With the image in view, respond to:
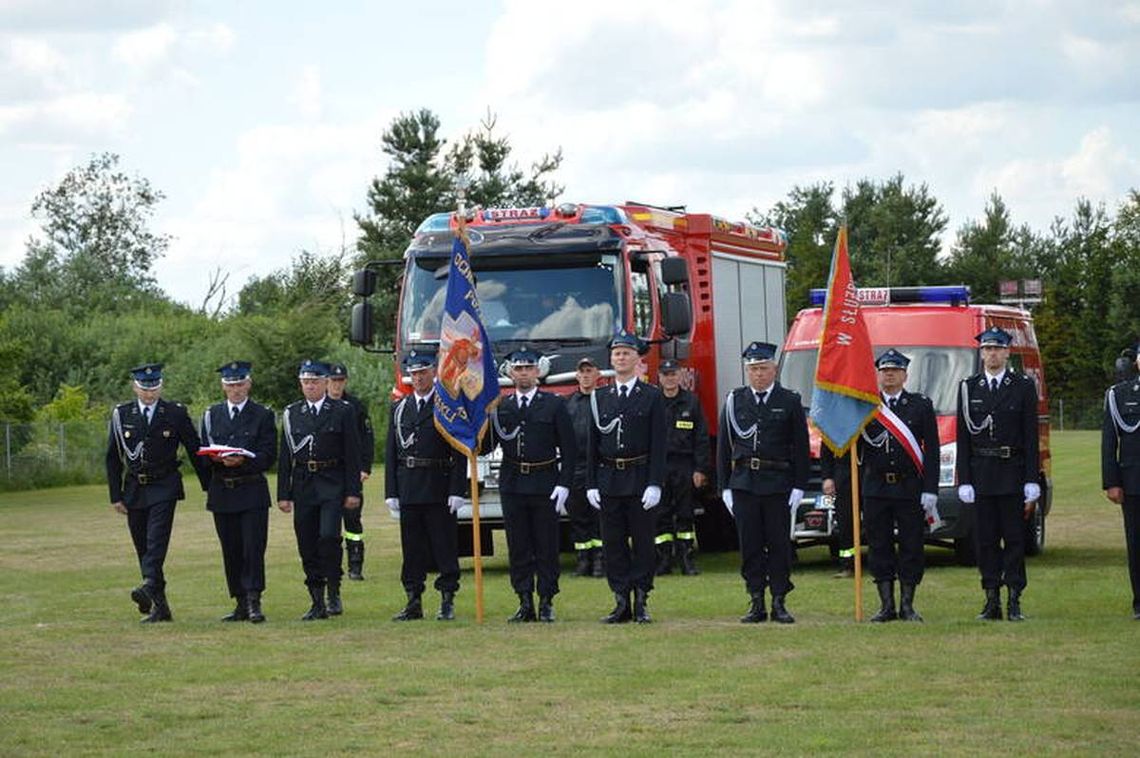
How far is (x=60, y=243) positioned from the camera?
305 feet

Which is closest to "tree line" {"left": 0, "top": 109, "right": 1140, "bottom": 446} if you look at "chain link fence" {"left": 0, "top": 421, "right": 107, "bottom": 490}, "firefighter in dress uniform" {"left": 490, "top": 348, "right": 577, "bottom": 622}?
"chain link fence" {"left": 0, "top": 421, "right": 107, "bottom": 490}

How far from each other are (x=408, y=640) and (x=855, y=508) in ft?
11.1

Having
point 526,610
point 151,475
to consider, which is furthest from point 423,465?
point 151,475

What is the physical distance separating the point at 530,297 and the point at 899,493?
574 centimetres

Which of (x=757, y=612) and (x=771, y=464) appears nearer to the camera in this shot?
(x=757, y=612)

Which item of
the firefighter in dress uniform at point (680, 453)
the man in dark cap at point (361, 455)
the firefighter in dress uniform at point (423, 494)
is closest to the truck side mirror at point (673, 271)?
the firefighter in dress uniform at point (680, 453)

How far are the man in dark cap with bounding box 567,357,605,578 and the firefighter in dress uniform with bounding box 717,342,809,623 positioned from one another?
3.57 meters

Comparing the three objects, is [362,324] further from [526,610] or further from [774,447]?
[774,447]

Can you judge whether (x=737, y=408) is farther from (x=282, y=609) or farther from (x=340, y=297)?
(x=340, y=297)

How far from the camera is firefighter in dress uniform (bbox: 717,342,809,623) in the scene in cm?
1502

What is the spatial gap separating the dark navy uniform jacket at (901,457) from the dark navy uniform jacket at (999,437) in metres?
0.22

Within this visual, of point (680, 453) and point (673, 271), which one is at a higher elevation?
point (673, 271)

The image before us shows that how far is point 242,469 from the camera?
1579 cm

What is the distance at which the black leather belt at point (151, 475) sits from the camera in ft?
52.3
